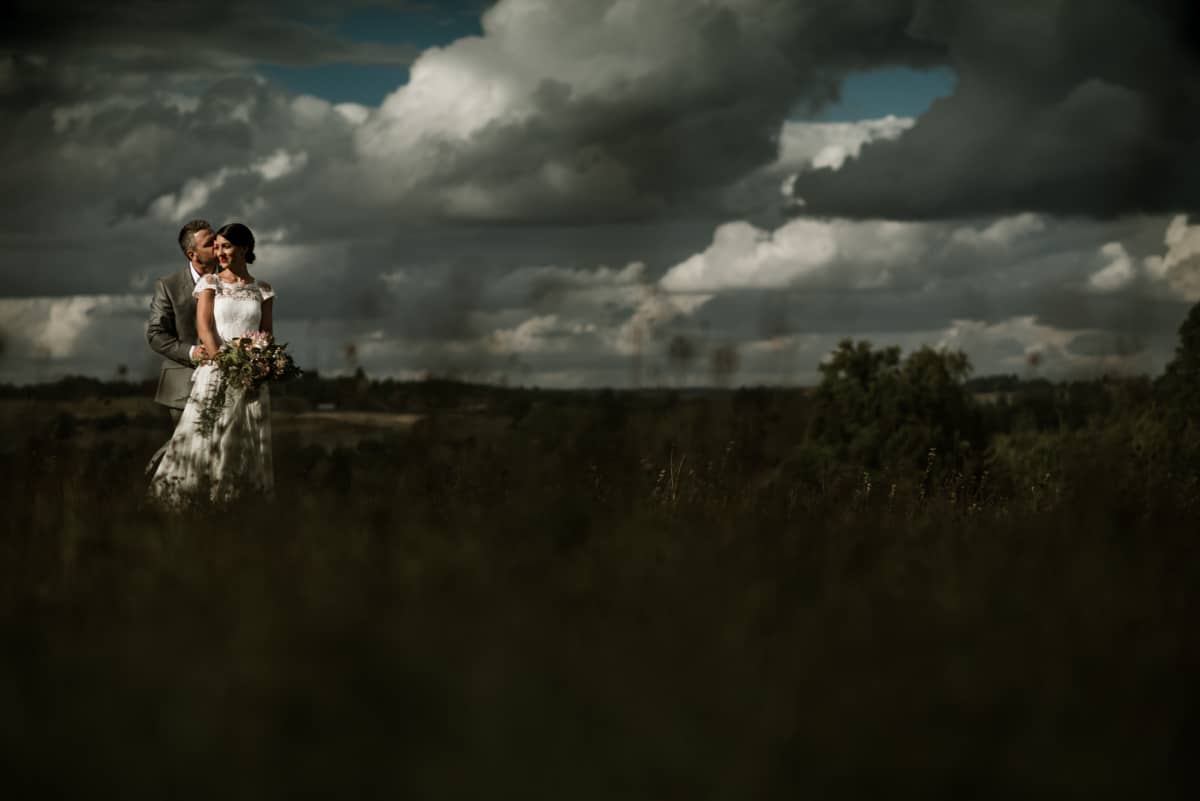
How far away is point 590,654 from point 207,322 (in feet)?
21.1

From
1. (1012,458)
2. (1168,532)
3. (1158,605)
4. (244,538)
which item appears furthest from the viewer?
(1012,458)

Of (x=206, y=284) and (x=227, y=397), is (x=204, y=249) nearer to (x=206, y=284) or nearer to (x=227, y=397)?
(x=206, y=284)

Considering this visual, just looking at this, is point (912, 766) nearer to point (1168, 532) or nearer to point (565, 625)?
point (565, 625)

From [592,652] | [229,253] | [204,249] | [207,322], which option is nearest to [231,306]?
[207,322]

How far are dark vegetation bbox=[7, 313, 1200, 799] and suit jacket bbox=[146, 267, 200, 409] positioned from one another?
2947 mm

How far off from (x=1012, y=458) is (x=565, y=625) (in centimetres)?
4420

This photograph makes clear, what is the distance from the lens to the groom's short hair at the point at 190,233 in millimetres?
9125

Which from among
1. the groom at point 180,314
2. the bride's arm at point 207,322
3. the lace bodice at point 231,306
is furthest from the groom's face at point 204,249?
the bride's arm at point 207,322

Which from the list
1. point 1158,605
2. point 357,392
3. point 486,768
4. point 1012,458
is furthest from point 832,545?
point 1012,458

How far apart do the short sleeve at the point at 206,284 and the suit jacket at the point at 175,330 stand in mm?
412

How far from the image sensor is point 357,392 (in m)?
8.50

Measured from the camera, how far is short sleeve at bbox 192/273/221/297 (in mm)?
8773

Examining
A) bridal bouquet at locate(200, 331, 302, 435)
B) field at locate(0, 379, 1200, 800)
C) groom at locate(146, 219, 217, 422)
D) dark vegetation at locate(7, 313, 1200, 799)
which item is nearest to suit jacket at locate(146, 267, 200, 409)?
groom at locate(146, 219, 217, 422)

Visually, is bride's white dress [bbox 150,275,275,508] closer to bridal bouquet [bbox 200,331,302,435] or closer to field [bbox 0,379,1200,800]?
bridal bouquet [bbox 200,331,302,435]
